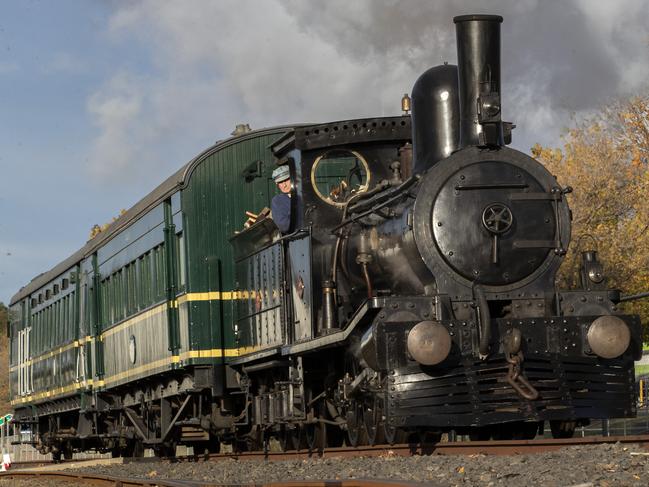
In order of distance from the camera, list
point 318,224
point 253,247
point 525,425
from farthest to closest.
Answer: point 253,247, point 318,224, point 525,425

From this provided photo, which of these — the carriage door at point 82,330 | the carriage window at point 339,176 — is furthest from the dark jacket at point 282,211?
the carriage door at point 82,330

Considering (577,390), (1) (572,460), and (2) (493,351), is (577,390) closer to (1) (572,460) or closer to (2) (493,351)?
(2) (493,351)

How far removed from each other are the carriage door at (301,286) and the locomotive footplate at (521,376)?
1.95 meters

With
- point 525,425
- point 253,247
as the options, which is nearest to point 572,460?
point 525,425

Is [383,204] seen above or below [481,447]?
above

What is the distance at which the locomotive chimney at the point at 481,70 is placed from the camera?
10.1 m

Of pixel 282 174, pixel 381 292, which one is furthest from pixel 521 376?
pixel 282 174

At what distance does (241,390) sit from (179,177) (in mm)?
2908

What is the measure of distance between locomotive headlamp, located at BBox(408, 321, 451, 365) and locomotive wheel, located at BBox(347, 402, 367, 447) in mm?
2034

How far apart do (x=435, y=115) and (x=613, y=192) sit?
17.1 metres

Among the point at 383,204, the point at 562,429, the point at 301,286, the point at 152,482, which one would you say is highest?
the point at 383,204

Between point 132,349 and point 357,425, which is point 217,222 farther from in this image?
point 357,425

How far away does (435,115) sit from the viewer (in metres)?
10.6

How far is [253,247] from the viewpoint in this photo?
13969mm
